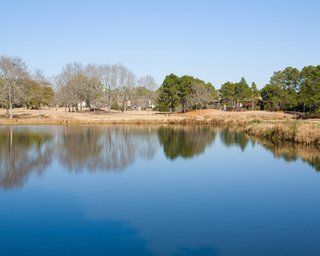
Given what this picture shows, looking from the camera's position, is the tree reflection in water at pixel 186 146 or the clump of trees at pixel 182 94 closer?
the tree reflection in water at pixel 186 146

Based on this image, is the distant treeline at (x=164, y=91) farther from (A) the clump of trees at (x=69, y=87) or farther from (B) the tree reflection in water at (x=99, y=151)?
(B) the tree reflection in water at (x=99, y=151)

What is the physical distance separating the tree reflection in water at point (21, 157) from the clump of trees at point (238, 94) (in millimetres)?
74570

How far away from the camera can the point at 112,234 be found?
14.1m

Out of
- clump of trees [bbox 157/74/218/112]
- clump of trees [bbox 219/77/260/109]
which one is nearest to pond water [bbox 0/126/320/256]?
clump of trees [bbox 157/74/218/112]

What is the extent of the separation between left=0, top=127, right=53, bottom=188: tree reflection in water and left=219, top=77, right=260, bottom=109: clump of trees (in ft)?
245

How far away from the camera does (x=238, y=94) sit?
372ft

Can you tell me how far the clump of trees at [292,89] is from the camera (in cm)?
8192

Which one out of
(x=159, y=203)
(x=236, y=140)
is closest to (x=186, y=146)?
(x=236, y=140)

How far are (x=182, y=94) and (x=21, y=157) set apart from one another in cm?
7801

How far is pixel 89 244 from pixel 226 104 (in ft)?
384

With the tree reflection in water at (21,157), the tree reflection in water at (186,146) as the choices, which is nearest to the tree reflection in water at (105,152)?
the tree reflection in water at (186,146)

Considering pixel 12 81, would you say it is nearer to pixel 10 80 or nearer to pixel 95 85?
pixel 10 80

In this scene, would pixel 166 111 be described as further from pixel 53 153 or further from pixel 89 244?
pixel 89 244

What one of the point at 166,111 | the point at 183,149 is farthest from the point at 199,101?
the point at 183,149
